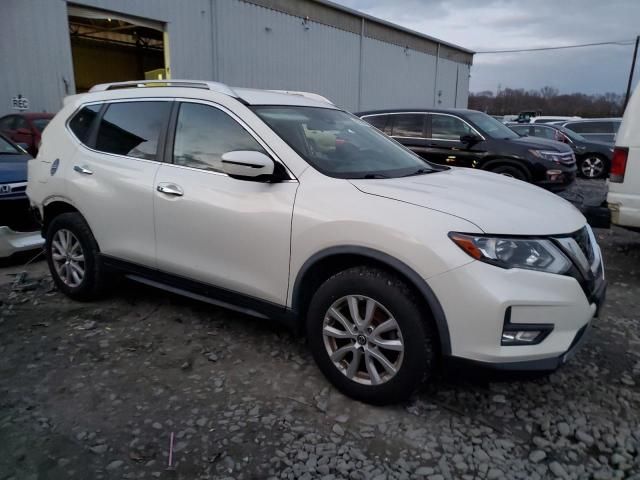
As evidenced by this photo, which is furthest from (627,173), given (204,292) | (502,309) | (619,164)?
(204,292)

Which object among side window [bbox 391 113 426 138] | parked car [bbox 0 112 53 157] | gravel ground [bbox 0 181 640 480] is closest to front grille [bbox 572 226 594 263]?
gravel ground [bbox 0 181 640 480]

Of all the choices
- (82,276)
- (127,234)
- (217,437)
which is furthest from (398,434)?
(82,276)

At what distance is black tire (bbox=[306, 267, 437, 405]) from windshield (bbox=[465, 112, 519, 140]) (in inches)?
266

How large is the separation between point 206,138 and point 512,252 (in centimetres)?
206

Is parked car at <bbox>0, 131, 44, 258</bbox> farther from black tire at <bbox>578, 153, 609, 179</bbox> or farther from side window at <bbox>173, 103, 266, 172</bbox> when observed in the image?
black tire at <bbox>578, 153, 609, 179</bbox>

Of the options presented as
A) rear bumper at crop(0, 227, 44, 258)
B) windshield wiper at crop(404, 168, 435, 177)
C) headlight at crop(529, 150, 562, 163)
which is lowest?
rear bumper at crop(0, 227, 44, 258)

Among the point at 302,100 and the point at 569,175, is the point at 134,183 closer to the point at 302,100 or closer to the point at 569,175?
the point at 302,100

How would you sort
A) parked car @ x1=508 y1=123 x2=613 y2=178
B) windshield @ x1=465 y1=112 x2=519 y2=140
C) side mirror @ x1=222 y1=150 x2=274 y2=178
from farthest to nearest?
parked car @ x1=508 y1=123 x2=613 y2=178 → windshield @ x1=465 y1=112 x2=519 y2=140 → side mirror @ x1=222 y1=150 x2=274 y2=178

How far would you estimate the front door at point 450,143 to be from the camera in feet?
27.6

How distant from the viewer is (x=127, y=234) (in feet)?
11.9

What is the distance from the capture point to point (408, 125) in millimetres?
9086

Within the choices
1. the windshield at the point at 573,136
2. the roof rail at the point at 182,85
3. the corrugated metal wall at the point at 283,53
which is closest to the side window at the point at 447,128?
the roof rail at the point at 182,85

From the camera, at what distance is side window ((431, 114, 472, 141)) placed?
860 centimetres

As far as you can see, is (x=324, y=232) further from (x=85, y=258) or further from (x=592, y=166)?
(x=592, y=166)
